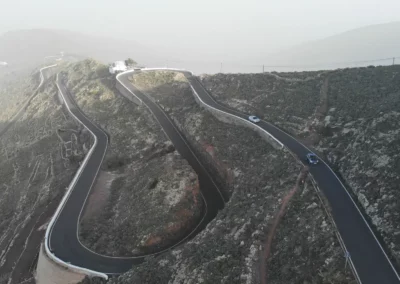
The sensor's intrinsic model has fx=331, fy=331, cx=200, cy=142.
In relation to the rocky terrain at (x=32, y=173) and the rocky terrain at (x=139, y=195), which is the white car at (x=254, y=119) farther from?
the rocky terrain at (x=32, y=173)

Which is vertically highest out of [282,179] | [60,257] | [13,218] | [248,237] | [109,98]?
[109,98]

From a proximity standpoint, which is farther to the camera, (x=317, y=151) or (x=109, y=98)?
(x=109, y=98)

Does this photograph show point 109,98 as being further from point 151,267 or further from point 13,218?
point 151,267

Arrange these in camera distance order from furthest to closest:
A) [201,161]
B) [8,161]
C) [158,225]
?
[8,161] < [201,161] < [158,225]

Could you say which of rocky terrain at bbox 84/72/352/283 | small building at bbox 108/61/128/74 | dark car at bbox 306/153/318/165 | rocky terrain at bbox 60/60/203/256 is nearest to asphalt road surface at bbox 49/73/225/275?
rocky terrain at bbox 60/60/203/256

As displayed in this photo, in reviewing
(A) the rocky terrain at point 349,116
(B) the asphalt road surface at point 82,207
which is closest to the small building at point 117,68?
(A) the rocky terrain at point 349,116

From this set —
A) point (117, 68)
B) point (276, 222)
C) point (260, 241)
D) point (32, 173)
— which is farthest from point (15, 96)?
point (260, 241)

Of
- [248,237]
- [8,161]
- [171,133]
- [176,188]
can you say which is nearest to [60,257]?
[176,188]
